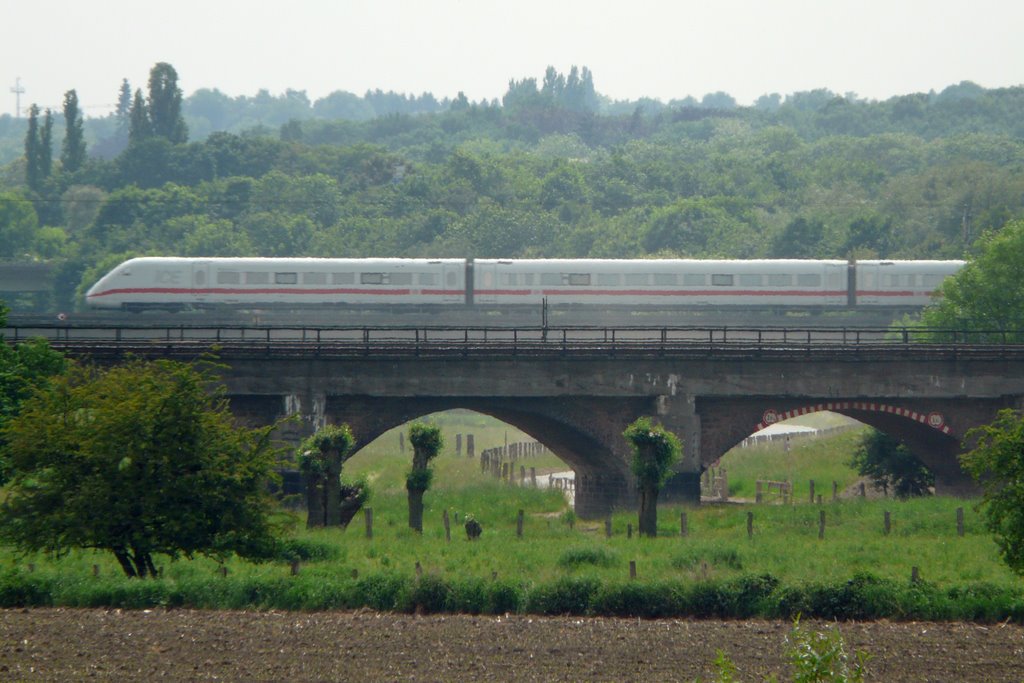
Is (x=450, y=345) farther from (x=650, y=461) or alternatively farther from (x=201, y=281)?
(x=201, y=281)

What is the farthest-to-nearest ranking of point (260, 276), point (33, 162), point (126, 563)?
point (33, 162)
point (260, 276)
point (126, 563)

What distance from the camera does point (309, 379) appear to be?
44.1 meters

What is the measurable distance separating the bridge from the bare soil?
1568cm

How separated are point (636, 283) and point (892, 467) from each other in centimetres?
1707

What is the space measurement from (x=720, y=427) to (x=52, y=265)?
75167 millimetres

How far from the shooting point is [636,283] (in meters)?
65.5

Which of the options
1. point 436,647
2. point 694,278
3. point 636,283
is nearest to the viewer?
point 436,647

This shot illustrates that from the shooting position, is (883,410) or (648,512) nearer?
(648,512)

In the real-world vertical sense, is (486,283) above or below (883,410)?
above

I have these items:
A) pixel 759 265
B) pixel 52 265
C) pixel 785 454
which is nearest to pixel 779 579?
pixel 785 454

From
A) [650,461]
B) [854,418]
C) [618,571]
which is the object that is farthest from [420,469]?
[854,418]

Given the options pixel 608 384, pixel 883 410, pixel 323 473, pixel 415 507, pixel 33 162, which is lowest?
pixel 415 507

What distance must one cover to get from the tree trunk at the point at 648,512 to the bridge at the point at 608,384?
4.69 metres

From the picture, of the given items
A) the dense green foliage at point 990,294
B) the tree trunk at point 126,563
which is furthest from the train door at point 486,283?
the tree trunk at point 126,563
